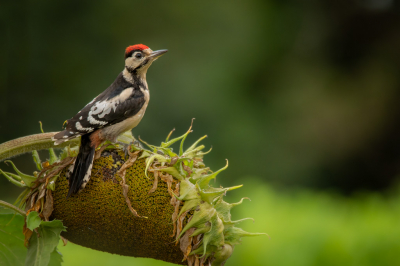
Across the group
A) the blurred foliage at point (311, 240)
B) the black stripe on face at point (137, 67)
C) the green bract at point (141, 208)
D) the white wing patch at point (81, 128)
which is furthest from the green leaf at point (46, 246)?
the blurred foliage at point (311, 240)

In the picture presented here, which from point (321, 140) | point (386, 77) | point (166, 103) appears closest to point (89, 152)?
point (166, 103)

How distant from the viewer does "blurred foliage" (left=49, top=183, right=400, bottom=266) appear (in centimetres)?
346

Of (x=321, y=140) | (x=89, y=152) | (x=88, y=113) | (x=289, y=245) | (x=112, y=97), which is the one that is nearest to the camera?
(x=89, y=152)

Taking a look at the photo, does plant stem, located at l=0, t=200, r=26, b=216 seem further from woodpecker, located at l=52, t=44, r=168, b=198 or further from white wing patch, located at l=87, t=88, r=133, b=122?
white wing patch, located at l=87, t=88, r=133, b=122

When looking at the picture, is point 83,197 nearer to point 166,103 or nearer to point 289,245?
point 289,245

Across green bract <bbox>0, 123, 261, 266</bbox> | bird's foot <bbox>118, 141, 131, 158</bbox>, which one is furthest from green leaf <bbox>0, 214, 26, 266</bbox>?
→ bird's foot <bbox>118, 141, 131, 158</bbox>

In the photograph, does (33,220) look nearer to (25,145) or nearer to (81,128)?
(25,145)

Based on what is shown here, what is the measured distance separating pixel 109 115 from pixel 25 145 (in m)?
0.44

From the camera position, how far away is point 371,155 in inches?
318

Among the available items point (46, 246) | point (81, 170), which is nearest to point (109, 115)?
point (81, 170)

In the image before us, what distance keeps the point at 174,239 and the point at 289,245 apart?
2126 millimetres

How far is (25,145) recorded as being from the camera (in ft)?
5.39

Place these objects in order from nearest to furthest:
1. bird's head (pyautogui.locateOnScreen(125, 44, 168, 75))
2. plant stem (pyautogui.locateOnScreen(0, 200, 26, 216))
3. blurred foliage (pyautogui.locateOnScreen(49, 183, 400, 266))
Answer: plant stem (pyautogui.locateOnScreen(0, 200, 26, 216)), bird's head (pyautogui.locateOnScreen(125, 44, 168, 75)), blurred foliage (pyautogui.locateOnScreen(49, 183, 400, 266))

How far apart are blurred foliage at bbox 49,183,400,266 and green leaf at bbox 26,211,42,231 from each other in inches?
78.4
